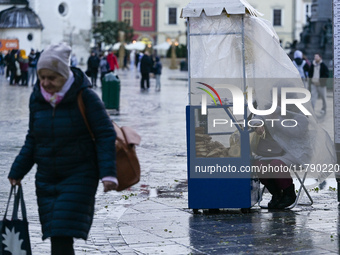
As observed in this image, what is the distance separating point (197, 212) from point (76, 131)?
3.53 meters

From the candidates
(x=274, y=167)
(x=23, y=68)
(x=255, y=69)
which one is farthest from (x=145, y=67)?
(x=274, y=167)

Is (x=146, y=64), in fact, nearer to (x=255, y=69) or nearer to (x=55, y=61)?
(x=255, y=69)

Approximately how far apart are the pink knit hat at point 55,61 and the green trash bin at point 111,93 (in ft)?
59.3

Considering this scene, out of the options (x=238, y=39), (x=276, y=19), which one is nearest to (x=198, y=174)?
(x=238, y=39)

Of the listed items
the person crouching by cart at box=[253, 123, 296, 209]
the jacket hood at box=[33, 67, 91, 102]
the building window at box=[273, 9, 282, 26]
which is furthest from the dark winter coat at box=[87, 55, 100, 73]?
the building window at box=[273, 9, 282, 26]

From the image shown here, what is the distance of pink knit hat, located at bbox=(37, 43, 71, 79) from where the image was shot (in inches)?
209

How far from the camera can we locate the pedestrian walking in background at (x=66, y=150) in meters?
5.28

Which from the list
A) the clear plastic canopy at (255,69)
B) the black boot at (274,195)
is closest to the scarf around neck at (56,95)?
the clear plastic canopy at (255,69)

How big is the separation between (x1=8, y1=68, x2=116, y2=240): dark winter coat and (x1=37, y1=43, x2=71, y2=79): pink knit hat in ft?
0.41

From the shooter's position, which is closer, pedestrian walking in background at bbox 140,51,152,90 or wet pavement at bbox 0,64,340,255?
wet pavement at bbox 0,64,340,255

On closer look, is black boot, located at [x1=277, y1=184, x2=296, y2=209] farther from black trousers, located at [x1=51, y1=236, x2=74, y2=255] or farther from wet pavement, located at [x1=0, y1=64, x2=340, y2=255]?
black trousers, located at [x1=51, y1=236, x2=74, y2=255]

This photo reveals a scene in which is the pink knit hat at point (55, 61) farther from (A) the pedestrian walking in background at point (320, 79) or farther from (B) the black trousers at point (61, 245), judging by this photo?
(A) the pedestrian walking in background at point (320, 79)

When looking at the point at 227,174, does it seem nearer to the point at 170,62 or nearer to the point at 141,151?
the point at 141,151

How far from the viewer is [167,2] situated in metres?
106
